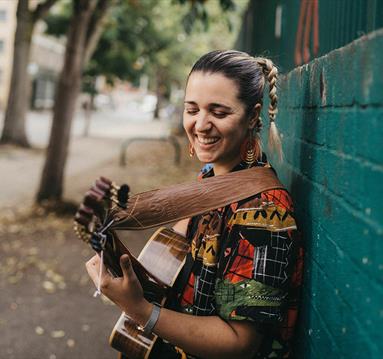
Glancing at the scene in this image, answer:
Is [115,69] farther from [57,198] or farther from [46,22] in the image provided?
[57,198]

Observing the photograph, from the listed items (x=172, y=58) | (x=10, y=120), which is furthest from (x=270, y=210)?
(x=172, y=58)

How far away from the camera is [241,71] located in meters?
1.92

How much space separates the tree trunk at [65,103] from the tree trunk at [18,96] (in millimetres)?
9047

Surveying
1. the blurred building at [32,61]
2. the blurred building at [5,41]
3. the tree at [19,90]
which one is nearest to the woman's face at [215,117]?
the tree at [19,90]

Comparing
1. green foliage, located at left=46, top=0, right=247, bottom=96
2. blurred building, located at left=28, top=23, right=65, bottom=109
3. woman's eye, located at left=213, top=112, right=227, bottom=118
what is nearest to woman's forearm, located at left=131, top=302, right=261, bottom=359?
woman's eye, located at left=213, top=112, right=227, bottom=118

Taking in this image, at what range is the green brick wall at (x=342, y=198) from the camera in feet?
4.15

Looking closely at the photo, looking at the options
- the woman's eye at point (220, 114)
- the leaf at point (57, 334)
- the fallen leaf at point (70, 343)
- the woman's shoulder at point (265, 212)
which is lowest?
the fallen leaf at point (70, 343)

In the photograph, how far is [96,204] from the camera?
1604 mm

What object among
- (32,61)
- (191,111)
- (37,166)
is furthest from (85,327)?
(32,61)

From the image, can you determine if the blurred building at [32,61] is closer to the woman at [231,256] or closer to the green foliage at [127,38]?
the green foliage at [127,38]

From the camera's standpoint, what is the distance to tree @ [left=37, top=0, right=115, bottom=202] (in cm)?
776

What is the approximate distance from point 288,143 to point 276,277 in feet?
3.40

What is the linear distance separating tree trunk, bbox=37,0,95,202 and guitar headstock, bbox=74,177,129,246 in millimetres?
6485

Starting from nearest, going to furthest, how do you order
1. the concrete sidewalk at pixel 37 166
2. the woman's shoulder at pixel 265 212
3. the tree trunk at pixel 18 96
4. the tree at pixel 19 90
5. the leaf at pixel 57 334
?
the woman's shoulder at pixel 265 212
the leaf at pixel 57 334
the concrete sidewalk at pixel 37 166
the tree at pixel 19 90
the tree trunk at pixel 18 96
